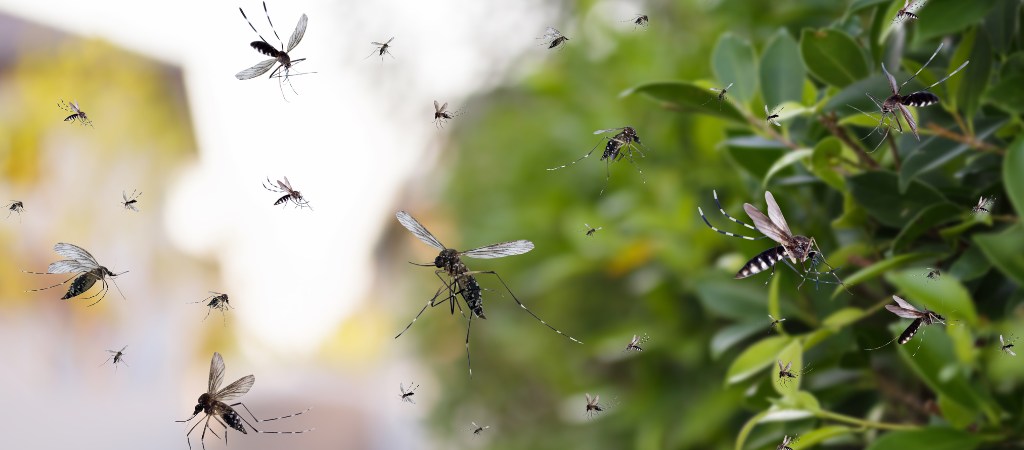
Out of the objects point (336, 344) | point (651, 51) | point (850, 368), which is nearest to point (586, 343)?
point (651, 51)

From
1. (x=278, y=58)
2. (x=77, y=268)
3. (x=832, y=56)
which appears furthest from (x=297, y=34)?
(x=832, y=56)

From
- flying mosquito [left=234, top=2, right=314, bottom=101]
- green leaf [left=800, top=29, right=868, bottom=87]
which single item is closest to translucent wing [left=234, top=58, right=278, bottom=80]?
flying mosquito [left=234, top=2, right=314, bottom=101]

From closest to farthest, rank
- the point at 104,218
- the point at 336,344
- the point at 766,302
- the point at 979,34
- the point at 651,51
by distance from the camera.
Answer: the point at 979,34 < the point at 766,302 < the point at 651,51 < the point at 104,218 < the point at 336,344

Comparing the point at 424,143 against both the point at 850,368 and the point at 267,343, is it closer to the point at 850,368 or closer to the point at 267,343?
the point at 267,343

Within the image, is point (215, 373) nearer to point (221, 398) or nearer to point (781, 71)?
point (221, 398)

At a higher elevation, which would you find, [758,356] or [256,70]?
[256,70]

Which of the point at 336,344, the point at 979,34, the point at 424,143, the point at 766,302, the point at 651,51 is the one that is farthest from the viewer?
the point at 336,344

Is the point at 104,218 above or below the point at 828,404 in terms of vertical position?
above
